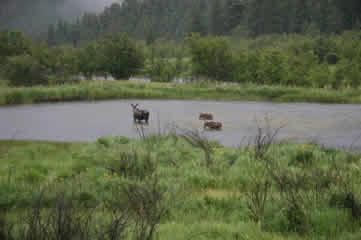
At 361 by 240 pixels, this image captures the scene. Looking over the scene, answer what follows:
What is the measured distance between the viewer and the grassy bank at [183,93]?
942 inches

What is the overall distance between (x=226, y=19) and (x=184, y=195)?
110 metres

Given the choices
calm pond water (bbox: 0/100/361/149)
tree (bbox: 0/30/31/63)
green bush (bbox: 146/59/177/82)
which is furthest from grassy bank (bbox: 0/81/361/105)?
tree (bbox: 0/30/31/63)

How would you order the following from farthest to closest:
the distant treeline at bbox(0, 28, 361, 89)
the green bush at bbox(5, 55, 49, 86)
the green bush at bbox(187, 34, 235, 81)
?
the green bush at bbox(187, 34, 235, 81), the distant treeline at bbox(0, 28, 361, 89), the green bush at bbox(5, 55, 49, 86)

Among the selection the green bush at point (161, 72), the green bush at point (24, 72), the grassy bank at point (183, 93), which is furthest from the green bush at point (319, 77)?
the green bush at point (24, 72)

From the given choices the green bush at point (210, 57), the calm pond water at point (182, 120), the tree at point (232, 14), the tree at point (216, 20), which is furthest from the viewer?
the tree at point (232, 14)

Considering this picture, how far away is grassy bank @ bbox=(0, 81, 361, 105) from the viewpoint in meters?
23.9

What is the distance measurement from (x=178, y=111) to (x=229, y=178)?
44.1 feet

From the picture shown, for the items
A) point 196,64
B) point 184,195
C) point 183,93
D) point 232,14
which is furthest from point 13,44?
point 232,14

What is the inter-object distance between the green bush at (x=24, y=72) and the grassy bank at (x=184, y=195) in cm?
2249

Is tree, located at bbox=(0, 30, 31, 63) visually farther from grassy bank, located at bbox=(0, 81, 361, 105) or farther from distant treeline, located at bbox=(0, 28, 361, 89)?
grassy bank, located at bbox=(0, 81, 361, 105)

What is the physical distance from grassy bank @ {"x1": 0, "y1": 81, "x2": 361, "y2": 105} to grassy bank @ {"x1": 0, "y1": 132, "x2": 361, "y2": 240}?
594 inches

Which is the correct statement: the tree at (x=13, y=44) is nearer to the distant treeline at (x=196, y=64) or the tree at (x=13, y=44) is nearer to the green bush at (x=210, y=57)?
the distant treeline at (x=196, y=64)

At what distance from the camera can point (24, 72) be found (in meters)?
30.3

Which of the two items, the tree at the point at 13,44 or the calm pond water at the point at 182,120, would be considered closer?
the calm pond water at the point at 182,120
